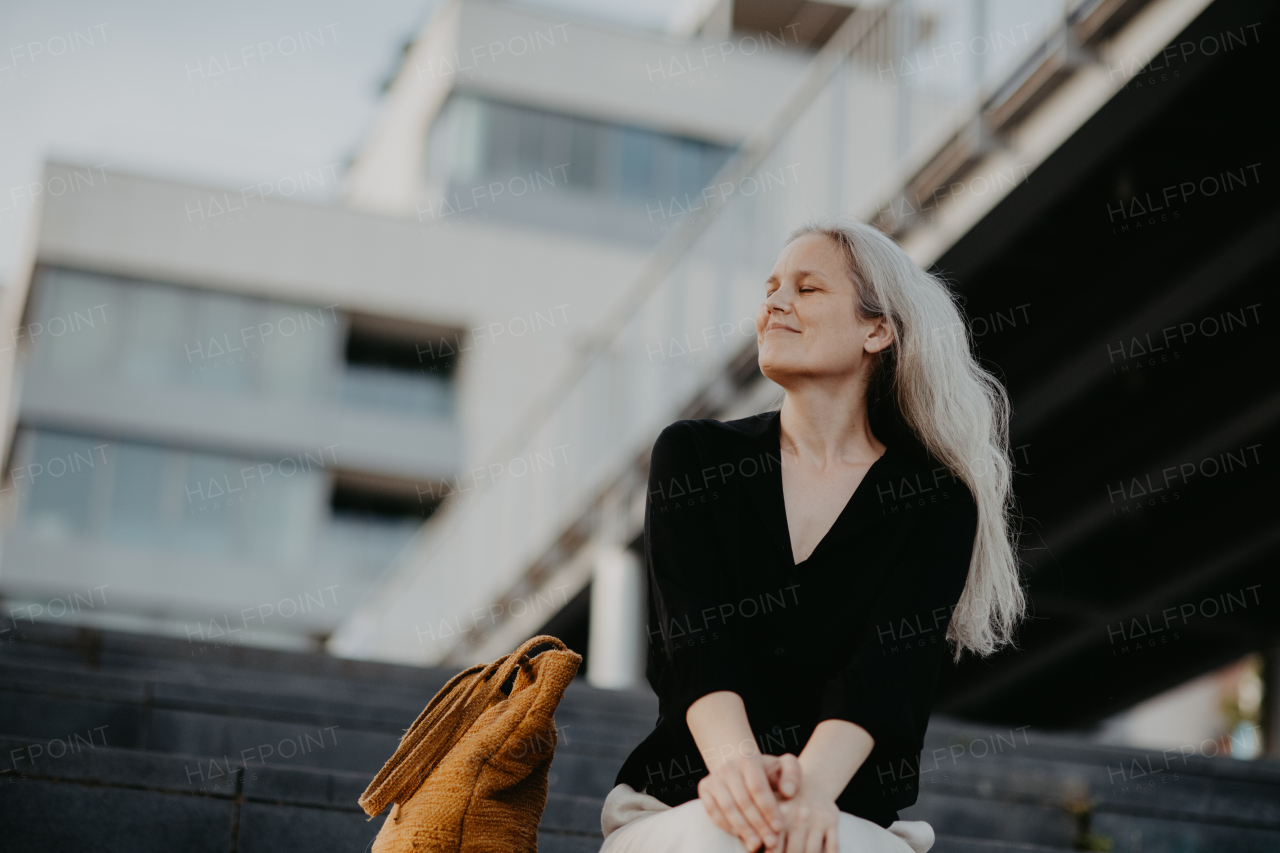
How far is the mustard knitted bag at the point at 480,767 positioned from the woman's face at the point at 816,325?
0.75 meters

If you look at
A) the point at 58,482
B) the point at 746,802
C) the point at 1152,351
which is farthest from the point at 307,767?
the point at 58,482

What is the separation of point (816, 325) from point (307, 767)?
260 centimetres

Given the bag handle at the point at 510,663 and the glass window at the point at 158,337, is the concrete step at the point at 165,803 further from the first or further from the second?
the glass window at the point at 158,337

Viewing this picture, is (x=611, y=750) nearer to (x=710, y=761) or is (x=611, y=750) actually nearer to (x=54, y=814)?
(x=54, y=814)

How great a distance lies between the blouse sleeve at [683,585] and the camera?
250 centimetres

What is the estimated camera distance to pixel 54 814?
3340 mm

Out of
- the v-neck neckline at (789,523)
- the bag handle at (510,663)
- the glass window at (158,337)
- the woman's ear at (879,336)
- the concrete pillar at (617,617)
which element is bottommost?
the bag handle at (510,663)

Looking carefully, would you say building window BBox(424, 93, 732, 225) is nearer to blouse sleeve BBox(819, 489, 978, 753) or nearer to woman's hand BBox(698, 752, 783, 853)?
blouse sleeve BBox(819, 489, 978, 753)

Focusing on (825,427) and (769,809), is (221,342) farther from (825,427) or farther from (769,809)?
(769,809)

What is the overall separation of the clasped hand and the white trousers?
25 mm

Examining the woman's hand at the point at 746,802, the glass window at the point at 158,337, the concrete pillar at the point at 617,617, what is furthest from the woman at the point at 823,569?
the glass window at the point at 158,337

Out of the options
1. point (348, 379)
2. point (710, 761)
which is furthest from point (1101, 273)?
point (348, 379)

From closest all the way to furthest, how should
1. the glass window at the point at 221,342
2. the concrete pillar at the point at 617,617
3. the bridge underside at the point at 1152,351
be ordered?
the bridge underside at the point at 1152,351
the concrete pillar at the point at 617,617
the glass window at the point at 221,342

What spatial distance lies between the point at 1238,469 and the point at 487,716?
23.2ft
